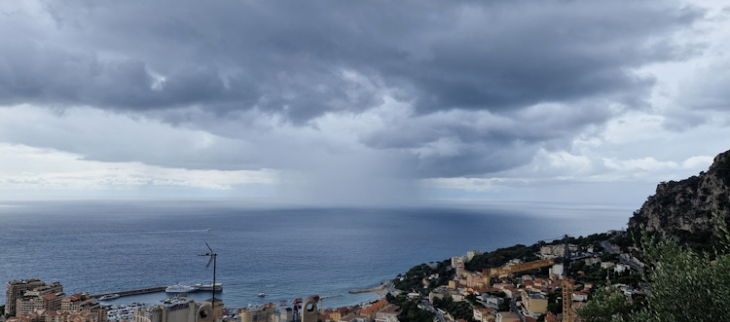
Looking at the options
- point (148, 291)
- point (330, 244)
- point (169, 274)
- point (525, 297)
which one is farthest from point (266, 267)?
point (525, 297)

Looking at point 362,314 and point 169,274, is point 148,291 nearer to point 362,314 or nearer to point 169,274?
point 169,274

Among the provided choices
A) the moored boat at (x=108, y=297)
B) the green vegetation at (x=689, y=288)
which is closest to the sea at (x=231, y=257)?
the moored boat at (x=108, y=297)

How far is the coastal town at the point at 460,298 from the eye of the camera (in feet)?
70.0

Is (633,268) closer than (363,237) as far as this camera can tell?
Yes

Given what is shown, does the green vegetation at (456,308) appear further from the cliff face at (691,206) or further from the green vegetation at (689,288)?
the green vegetation at (689,288)

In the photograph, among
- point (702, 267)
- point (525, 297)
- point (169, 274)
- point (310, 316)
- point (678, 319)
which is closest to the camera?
point (310, 316)

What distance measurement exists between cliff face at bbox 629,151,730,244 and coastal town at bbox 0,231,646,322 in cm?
443

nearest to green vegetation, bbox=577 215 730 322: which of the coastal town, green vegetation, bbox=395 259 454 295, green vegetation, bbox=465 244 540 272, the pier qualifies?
the coastal town

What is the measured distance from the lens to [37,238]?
69.9 metres

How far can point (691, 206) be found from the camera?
36.2 meters

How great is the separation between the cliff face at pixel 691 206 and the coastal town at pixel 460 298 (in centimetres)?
443

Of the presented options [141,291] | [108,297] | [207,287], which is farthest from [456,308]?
[108,297]

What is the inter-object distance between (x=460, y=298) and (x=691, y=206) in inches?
935

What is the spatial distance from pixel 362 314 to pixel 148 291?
23.5 m
